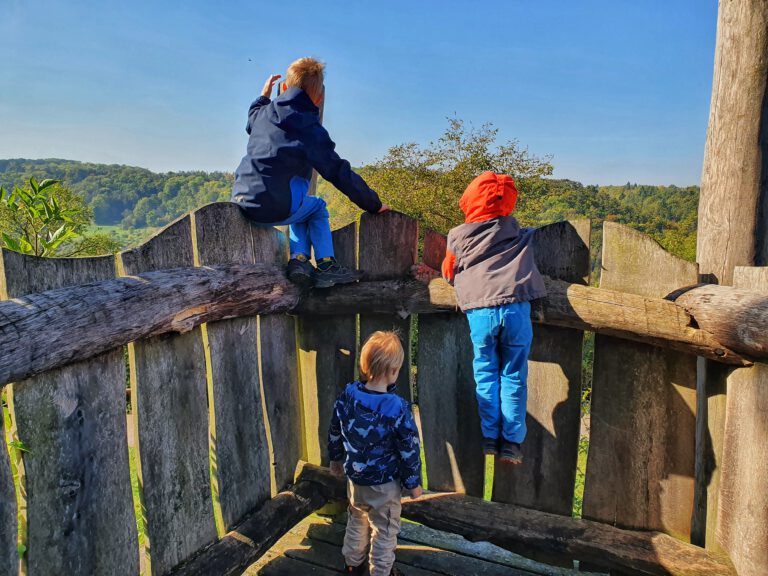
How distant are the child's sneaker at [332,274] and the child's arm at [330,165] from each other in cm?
41

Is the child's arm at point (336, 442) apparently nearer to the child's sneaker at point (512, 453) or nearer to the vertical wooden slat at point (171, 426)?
the vertical wooden slat at point (171, 426)

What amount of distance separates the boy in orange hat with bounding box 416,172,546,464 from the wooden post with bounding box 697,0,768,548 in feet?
2.69

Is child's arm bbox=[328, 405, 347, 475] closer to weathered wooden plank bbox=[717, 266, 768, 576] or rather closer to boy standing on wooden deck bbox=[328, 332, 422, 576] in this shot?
boy standing on wooden deck bbox=[328, 332, 422, 576]

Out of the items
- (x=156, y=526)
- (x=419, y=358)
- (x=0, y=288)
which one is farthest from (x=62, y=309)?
(x=419, y=358)

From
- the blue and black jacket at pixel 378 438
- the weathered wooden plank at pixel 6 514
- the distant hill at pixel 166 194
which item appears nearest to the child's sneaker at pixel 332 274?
the blue and black jacket at pixel 378 438

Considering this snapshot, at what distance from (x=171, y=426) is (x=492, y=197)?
6.12 ft

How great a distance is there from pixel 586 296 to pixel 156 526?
2.23 metres

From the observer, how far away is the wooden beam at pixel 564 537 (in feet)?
8.40

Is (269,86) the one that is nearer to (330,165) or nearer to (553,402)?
(330,165)

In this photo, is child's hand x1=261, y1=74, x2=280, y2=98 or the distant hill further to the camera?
the distant hill

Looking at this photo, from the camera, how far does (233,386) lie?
111 inches

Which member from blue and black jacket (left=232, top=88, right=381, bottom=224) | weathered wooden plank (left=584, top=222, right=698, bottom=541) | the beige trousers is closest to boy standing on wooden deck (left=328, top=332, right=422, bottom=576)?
the beige trousers

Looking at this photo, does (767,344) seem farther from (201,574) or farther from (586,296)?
(201,574)

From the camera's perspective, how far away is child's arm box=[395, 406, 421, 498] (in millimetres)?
2609
